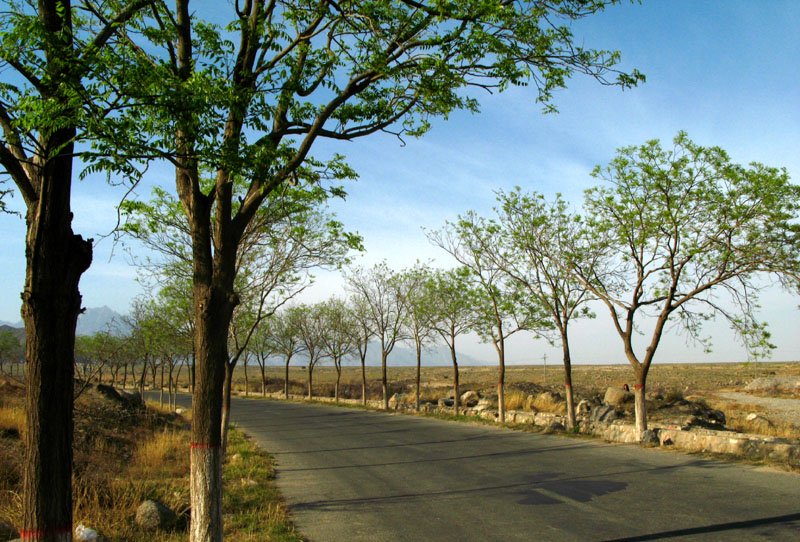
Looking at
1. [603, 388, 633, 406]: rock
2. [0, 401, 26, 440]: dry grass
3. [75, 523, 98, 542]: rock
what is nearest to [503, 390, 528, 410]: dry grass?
[603, 388, 633, 406]: rock

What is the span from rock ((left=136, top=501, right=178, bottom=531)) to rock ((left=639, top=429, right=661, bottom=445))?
12.9 meters

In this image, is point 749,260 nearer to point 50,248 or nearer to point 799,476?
point 799,476

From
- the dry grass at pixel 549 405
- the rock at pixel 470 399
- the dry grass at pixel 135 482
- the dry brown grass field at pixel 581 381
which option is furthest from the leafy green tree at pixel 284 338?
the dry grass at pixel 135 482

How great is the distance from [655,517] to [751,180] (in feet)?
34.3

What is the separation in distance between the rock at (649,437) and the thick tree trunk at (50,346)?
15.2 m

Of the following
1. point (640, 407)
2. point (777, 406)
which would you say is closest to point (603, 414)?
point (640, 407)

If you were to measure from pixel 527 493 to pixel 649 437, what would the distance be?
300 inches

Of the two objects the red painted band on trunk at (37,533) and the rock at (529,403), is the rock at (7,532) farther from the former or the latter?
the rock at (529,403)

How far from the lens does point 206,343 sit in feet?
20.4

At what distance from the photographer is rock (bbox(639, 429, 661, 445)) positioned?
15.7m

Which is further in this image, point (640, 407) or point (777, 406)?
point (777, 406)

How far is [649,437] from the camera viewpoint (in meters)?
15.8

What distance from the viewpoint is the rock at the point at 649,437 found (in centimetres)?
1573

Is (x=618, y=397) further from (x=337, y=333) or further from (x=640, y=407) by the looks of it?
(x=337, y=333)
